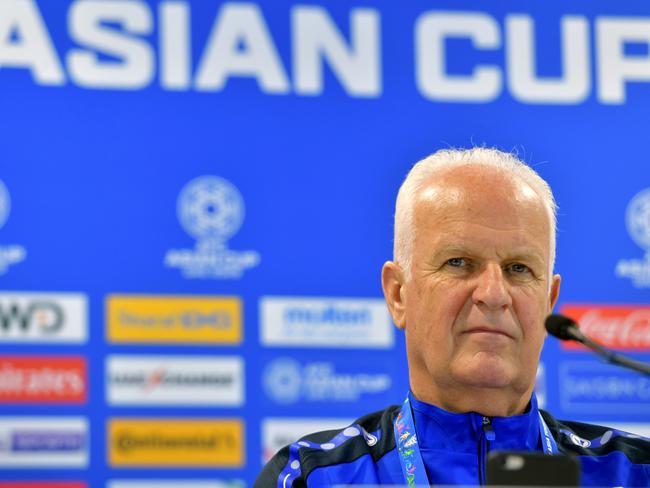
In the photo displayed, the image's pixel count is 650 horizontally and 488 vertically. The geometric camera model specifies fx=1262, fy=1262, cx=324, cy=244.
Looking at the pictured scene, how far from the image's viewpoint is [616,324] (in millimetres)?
4570

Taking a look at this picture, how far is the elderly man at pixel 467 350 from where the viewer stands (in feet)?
7.76

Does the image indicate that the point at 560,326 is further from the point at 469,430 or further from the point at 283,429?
the point at 283,429

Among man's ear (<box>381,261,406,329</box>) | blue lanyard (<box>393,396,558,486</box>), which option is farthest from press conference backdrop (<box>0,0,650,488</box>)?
blue lanyard (<box>393,396,558,486</box>)

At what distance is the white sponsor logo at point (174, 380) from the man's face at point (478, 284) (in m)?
1.91

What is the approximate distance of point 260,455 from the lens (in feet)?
14.3

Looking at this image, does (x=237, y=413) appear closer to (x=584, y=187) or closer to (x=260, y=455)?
(x=260, y=455)

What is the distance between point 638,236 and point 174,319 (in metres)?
1.74

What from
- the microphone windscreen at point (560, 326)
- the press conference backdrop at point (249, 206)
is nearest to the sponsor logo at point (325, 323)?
the press conference backdrop at point (249, 206)

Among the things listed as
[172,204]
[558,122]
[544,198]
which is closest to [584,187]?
[558,122]

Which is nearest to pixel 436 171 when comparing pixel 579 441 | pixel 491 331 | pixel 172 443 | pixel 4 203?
pixel 491 331

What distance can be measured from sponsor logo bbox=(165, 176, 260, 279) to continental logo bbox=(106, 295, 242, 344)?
10 cm

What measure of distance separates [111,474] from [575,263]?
1.81 meters

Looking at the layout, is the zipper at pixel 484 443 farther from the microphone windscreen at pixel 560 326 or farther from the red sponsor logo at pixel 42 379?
the red sponsor logo at pixel 42 379

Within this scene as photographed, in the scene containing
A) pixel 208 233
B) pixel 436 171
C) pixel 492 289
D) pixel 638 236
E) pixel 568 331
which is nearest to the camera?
pixel 568 331
